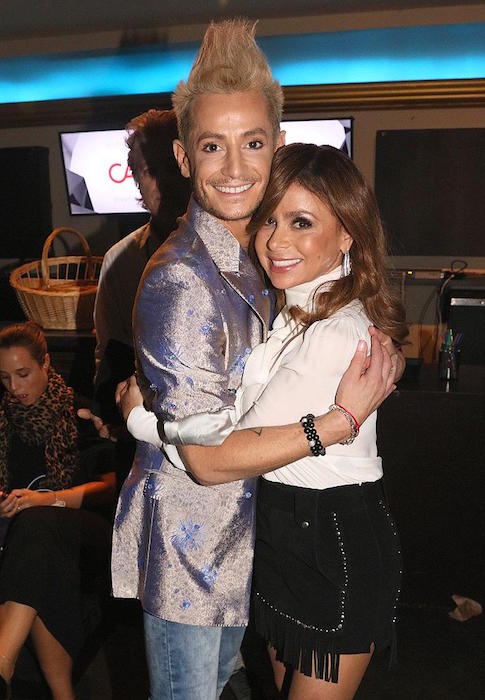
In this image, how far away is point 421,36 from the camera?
487cm

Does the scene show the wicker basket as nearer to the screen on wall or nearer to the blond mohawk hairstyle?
the screen on wall

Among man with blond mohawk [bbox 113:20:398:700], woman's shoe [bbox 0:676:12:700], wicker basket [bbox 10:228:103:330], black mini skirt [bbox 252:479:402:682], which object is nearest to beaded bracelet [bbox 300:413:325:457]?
man with blond mohawk [bbox 113:20:398:700]

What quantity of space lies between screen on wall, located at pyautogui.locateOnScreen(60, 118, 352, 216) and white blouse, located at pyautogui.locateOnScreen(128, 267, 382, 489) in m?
4.11

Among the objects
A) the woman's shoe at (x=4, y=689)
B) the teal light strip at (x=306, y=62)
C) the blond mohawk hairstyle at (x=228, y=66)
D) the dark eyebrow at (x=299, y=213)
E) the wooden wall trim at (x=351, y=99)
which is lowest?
the woman's shoe at (x=4, y=689)

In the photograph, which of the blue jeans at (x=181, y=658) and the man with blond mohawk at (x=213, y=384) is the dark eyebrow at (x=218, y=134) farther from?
the blue jeans at (x=181, y=658)

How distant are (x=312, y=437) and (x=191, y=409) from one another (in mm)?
219

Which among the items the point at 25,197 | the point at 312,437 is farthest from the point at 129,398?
the point at 25,197

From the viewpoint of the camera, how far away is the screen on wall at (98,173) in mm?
5414

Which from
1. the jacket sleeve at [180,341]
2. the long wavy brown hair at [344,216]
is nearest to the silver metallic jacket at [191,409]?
the jacket sleeve at [180,341]

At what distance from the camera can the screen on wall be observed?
541 cm

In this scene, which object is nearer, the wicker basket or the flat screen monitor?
the wicker basket

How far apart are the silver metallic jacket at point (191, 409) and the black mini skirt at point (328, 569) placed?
0.07 metres

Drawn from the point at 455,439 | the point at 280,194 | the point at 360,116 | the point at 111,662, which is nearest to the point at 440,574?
the point at 455,439

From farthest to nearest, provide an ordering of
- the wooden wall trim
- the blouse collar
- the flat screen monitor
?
1. the flat screen monitor
2. the wooden wall trim
3. the blouse collar
